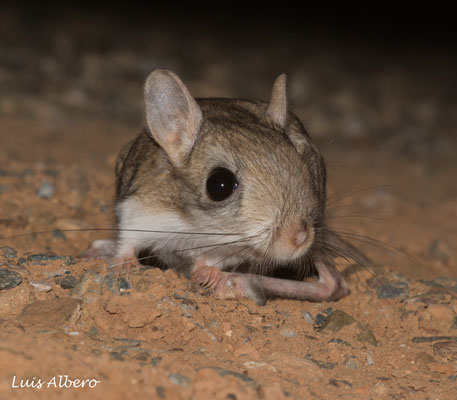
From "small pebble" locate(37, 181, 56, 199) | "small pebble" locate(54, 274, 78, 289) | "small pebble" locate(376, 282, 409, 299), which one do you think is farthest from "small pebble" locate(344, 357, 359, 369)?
"small pebble" locate(37, 181, 56, 199)

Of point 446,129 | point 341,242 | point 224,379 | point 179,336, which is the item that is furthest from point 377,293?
point 446,129

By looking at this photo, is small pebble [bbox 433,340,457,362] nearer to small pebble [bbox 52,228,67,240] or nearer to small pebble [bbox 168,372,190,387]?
Result: small pebble [bbox 168,372,190,387]

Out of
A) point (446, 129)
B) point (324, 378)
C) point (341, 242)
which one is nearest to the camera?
point (324, 378)

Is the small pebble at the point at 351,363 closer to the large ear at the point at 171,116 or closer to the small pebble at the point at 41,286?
the large ear at the point at 171,116

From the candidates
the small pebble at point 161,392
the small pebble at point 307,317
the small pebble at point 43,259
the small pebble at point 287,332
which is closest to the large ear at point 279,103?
the small pebble at point 307,317

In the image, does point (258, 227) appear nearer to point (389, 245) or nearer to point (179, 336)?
point (179, 336)

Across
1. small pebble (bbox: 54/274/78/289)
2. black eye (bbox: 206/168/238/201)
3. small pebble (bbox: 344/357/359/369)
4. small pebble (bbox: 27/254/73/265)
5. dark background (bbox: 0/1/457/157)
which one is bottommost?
small pebble (bbox: 344/357/359/369)
